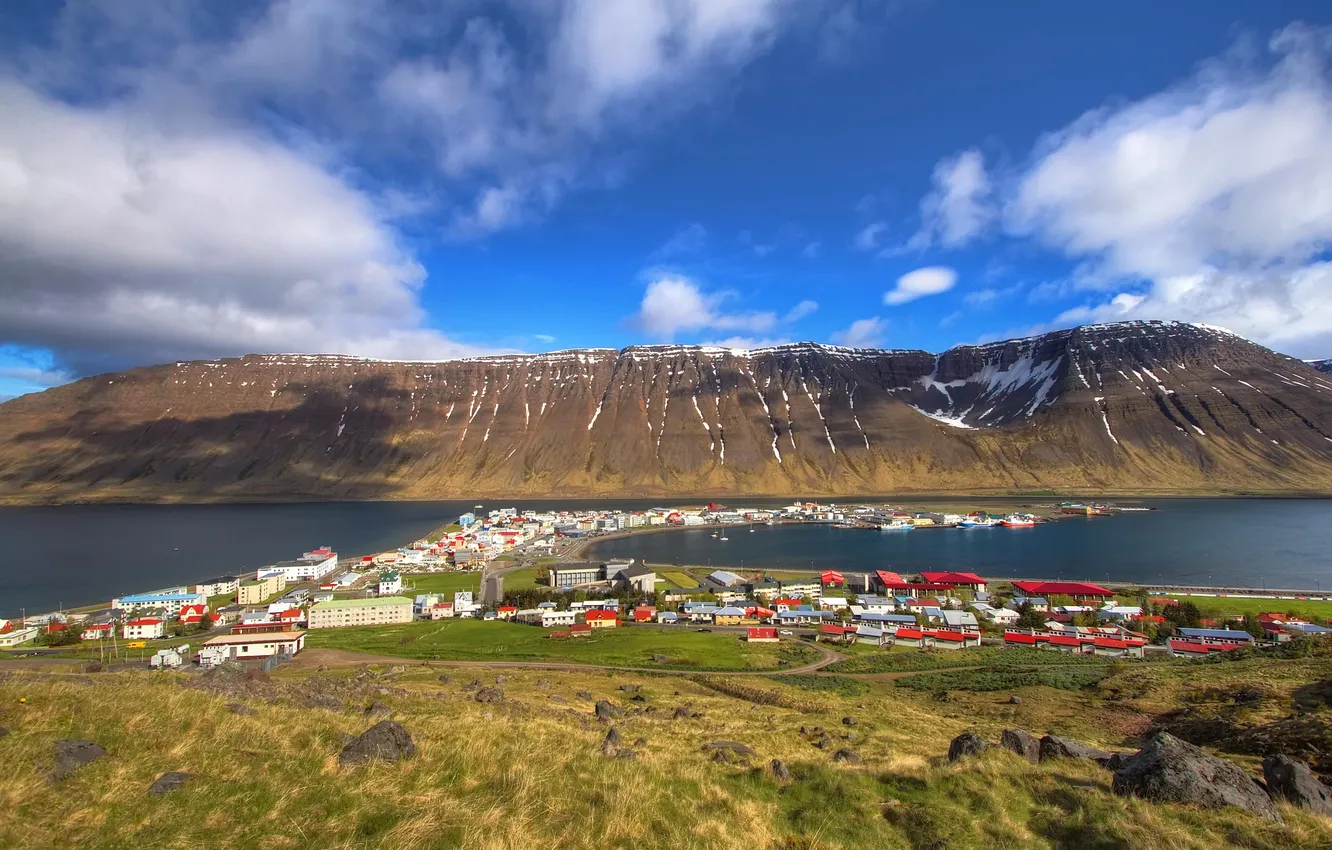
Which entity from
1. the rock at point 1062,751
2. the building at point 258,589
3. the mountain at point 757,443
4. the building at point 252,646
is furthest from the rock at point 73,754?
the mountain at point 757,443

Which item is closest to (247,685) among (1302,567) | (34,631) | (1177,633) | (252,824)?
(252,824)

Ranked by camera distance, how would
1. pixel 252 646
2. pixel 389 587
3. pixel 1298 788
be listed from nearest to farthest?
pixel 1298 788
pixel 252 646
pixel 389 587

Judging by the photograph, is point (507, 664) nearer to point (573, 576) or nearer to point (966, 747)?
point (966, 747)

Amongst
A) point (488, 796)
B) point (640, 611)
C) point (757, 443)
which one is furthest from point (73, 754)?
point (757, 443)

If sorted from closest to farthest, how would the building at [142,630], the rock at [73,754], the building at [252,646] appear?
the rock at [73,754], the building at [252,646], the building at [142,630]

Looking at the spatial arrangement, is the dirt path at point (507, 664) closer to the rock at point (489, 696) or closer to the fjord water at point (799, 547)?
the rock at point (489, 696)
